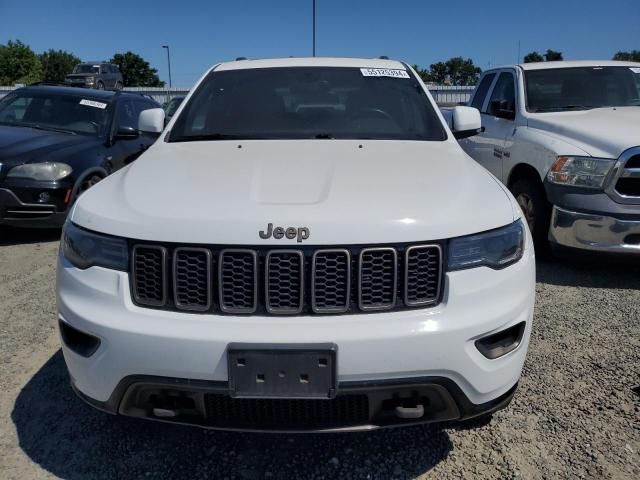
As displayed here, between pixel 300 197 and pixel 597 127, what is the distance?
3.65 m

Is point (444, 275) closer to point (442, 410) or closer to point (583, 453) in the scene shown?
point (442, 410)

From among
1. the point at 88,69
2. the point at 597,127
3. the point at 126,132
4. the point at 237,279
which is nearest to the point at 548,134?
the point at 597,127

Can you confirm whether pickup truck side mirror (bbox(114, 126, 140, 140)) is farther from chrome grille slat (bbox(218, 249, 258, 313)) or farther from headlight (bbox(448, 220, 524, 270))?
headlight (bbox(448, 220, 524, 270))

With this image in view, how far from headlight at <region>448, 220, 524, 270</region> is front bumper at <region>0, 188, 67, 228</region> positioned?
4.75 metres

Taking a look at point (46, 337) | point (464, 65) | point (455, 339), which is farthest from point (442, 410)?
point (464, 65)

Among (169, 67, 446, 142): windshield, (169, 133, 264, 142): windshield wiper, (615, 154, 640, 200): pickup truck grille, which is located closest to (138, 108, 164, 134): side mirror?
(169, 67, 446, 142): windshield

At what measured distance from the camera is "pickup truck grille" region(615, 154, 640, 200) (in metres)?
4.31

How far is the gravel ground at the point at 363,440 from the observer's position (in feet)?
7.62

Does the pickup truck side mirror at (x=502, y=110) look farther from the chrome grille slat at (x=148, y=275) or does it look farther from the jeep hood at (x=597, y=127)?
the chrome grille slat at (x=148, y=275)

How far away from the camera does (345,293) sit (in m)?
1.98

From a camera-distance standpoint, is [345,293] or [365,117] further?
[365,117]

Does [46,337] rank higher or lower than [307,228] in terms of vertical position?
lower

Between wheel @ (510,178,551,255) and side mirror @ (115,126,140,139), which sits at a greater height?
side mirror @ (115,126,140,139)

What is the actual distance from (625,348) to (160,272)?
2825 mm
